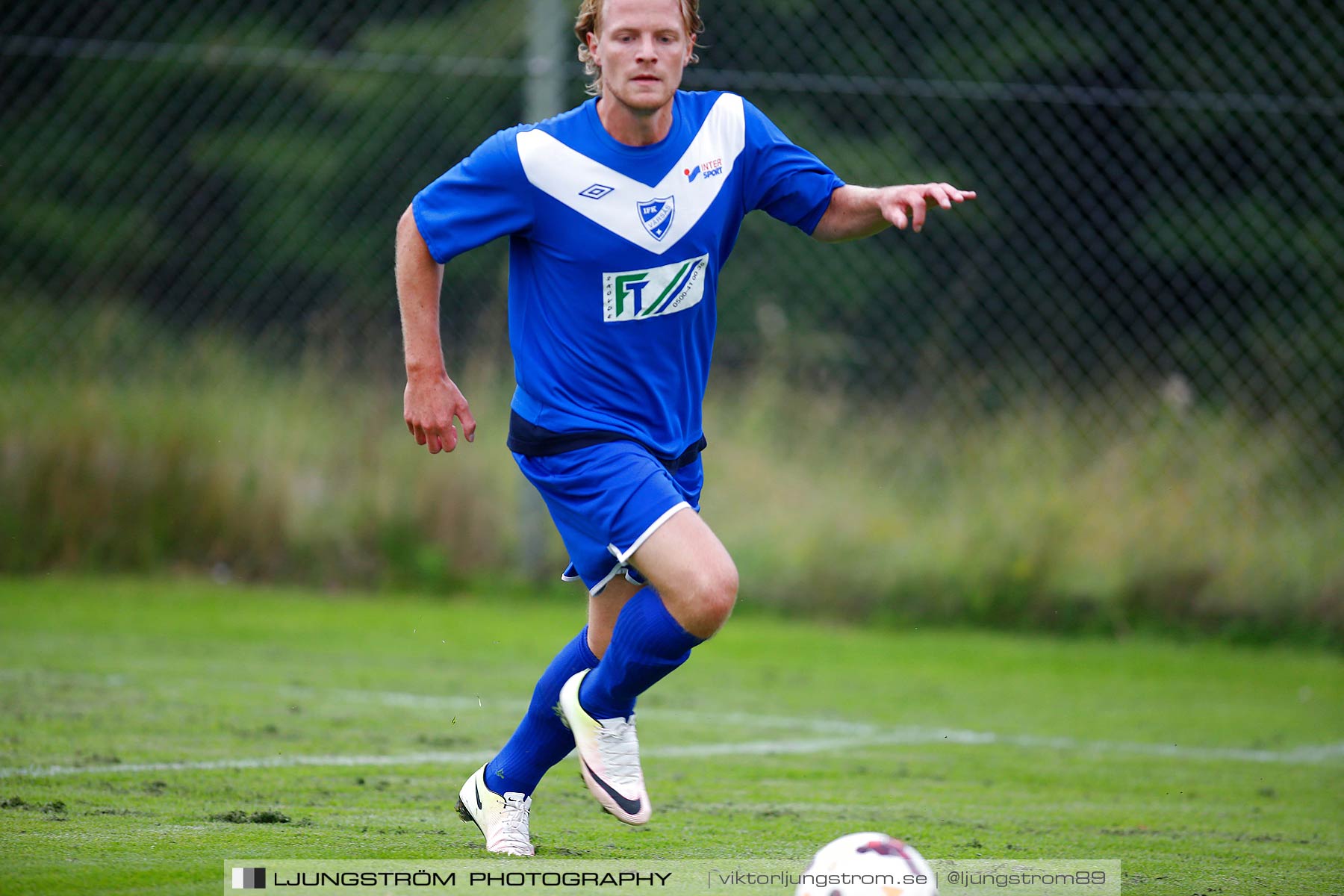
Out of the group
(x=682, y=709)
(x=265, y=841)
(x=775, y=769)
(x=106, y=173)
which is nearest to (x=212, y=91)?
(x=106, y=173)

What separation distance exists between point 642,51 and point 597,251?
0.43 metres

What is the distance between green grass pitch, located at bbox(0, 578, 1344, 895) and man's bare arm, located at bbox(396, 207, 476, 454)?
Answer: 35.2 inches

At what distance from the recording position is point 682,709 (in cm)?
623

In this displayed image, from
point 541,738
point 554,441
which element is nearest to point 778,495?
point 541,738

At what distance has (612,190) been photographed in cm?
352

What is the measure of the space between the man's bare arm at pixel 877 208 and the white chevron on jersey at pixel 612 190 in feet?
1.12

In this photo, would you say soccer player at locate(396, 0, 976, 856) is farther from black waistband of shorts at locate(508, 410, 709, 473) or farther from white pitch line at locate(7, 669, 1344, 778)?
Answer: white pitch line at locate(7, 669, 1344, 778)

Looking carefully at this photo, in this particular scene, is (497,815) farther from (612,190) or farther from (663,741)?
(663,741)

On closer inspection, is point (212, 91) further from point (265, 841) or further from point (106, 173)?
point (265, 841)

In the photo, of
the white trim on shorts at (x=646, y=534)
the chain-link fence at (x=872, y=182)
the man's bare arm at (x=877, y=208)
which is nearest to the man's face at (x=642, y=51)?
the man's bare arm at (x=877, y=208)

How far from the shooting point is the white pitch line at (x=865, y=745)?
464 centimetres

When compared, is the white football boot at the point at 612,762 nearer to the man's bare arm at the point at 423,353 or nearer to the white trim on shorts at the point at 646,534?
the white trim on shorts at the point at 646,534

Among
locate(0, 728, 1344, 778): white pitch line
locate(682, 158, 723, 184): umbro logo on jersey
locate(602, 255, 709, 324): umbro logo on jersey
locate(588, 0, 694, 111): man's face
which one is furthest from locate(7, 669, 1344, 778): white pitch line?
locate(588, 0, 694, 111): man's face

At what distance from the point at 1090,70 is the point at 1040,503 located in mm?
Result: 3202
